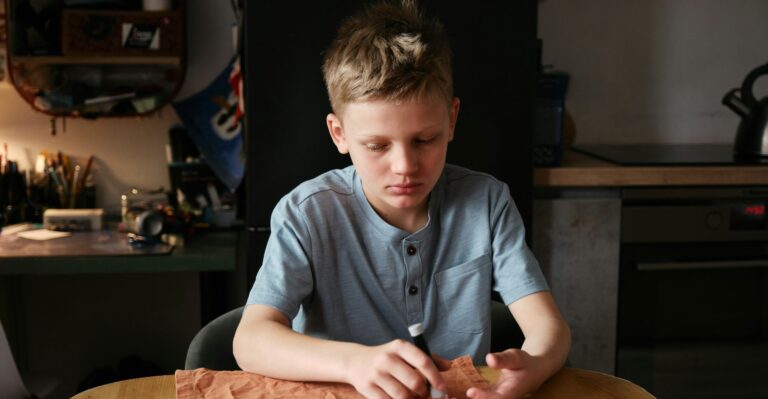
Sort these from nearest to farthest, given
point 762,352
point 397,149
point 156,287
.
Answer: point 397,149
point 762,352
point 156,287

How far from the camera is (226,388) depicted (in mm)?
1021

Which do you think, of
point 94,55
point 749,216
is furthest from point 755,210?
point 94,55

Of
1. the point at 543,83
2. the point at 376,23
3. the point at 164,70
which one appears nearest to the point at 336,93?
the point at 376,23

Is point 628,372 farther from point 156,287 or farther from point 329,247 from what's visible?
point 156,287

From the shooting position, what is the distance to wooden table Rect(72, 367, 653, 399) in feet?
3.38

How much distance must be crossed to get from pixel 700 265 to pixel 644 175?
12.5 inches

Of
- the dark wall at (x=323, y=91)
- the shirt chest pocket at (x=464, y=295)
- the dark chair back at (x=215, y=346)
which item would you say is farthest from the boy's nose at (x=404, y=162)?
the dark wall at (x=323, y=91)

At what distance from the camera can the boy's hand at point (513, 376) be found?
0.99 meters

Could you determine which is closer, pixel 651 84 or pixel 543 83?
pixel 543 83

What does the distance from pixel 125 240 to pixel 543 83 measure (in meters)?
1.26

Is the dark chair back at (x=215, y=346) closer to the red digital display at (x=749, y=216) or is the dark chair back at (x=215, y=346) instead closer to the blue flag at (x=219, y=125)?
the blue flag at (x=219, y=125)

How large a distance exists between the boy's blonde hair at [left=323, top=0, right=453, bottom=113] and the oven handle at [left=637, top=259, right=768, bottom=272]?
124cm

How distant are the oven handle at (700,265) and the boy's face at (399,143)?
4.11ft

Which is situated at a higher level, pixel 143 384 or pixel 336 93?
pixel 336 93
